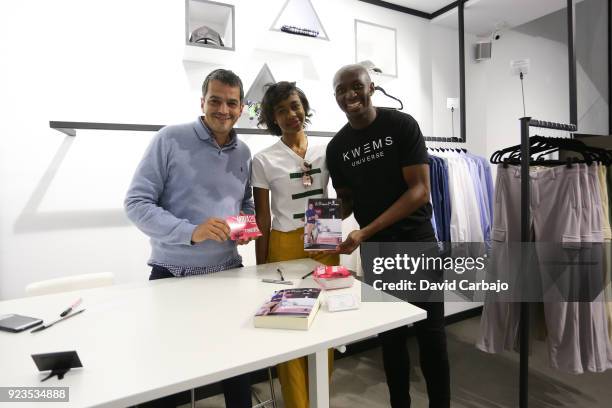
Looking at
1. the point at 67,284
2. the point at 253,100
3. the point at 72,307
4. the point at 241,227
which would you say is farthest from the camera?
the point at 253,100

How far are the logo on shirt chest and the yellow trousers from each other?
43cm

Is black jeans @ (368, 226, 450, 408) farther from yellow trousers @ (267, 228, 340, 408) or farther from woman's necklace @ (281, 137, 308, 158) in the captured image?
woman's necklace @ (281, 137, 308, 158)

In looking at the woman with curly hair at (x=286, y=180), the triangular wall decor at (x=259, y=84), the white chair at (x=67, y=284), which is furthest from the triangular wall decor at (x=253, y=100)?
the white chair at (x=67, y=284)

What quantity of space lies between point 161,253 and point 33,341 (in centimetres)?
64

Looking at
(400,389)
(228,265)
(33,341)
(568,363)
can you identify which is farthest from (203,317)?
(568,363)

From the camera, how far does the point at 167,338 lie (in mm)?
950

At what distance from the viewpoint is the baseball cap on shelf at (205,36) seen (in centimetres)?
219

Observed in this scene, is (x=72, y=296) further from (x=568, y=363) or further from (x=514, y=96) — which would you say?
(x=514, y=96)

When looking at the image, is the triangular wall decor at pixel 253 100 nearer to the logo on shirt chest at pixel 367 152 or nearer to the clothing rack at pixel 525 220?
the logo on shirt chest at pixel 367 152

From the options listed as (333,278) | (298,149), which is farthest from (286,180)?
(333,278)

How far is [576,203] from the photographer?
1.88 m

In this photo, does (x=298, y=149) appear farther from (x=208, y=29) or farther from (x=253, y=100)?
(x=208, y=29)

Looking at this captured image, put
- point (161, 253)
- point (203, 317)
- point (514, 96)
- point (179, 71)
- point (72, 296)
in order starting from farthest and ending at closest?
point (514, 96), point (179, 71), point (161, 253), point (72, 296), point (203, 317)

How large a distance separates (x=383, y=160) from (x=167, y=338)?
3.94ft
